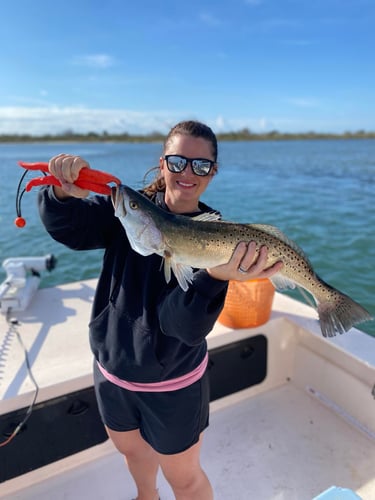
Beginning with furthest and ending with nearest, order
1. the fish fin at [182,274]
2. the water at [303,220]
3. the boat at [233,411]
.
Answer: the water at [303,220] → the boat at [233,411] → the fish fin at [182,274]

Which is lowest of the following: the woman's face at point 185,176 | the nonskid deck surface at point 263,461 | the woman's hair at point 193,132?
the nonskid deck surface at point 263,461

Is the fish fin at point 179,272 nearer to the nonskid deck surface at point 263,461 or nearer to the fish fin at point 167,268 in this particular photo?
the fish fin at point 167,268

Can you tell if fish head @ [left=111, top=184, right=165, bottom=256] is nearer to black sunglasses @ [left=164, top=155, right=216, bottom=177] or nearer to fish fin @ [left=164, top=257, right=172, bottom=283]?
fish fin @ [left=164, top=257, right=172, bottom=283]

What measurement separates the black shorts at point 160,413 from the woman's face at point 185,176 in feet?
3.52

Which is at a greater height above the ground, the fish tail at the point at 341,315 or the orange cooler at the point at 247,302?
the fish tail at the point at 341,315

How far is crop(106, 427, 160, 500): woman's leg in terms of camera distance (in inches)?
94.3

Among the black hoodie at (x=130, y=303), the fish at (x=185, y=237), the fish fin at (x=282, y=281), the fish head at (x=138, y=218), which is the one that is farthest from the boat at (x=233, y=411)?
the fish head at (x=138, y=218)

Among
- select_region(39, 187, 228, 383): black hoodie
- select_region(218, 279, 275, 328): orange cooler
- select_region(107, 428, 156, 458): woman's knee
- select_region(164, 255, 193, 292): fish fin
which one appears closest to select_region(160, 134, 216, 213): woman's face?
select_region(39, 187, 228, 383): black hoodie

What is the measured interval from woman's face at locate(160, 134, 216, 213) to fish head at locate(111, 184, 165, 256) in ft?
1.07

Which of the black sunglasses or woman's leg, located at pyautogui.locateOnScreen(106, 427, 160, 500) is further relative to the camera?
woman's leg, located at pyautogui.locateOnScreen(106, 427, 160, 500)

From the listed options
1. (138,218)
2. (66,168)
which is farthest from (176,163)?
(66,168)

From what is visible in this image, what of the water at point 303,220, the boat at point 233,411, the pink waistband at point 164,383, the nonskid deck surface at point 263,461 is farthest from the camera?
the water at point 303,220

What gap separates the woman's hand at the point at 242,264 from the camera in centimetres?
190

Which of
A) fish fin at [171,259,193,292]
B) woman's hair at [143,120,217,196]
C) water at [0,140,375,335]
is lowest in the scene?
water at [0,140,375,335]
